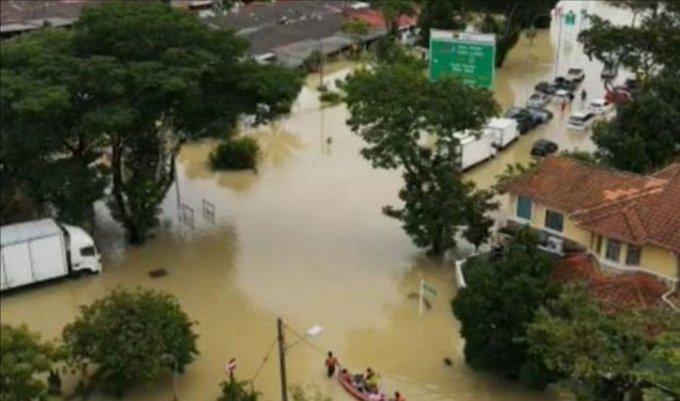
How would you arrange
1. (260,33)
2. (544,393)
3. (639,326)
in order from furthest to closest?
1. (260,33)
2. (544,393)
3. (639,326)

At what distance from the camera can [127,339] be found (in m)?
22.2

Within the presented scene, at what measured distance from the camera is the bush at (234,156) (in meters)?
39.5

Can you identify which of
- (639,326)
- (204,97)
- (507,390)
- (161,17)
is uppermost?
(161,17)

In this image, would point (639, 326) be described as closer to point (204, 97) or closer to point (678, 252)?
point (678, 252)

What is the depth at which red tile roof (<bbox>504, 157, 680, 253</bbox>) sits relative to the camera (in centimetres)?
2483

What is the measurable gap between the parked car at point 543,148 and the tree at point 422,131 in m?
13.2

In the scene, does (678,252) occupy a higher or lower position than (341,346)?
higher

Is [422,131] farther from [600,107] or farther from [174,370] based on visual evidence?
[600,107]

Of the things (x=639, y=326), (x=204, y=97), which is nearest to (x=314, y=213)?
(x=204, y=97)

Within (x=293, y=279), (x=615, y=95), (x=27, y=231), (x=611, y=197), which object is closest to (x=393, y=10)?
(x=615, y=95)

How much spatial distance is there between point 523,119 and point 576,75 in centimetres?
1219

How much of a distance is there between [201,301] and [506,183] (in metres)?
9.69

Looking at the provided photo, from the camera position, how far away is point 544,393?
23.3 m

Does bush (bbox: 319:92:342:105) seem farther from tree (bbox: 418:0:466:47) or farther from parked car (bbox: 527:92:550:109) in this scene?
parked car (bbox: 527:92:550:109)
